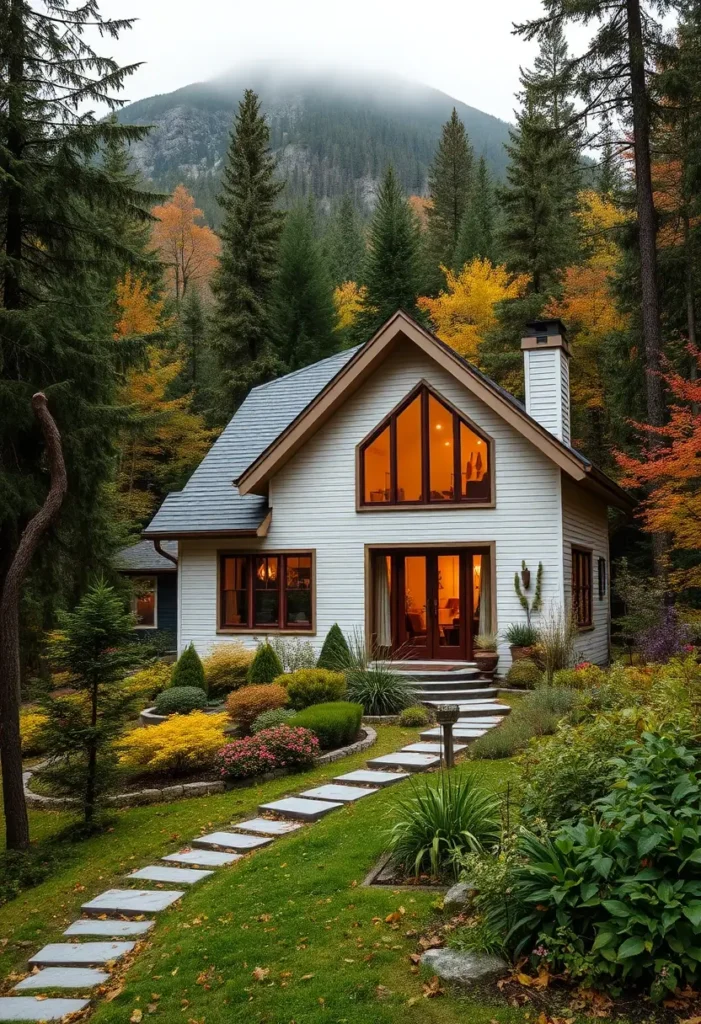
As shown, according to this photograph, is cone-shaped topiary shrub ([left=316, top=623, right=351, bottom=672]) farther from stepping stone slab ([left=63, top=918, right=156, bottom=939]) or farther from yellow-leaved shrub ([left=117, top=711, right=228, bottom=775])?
stepping stone slab ([left=63, top=918, right=156, bottom=939])

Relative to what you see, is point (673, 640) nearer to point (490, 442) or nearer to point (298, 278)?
point (490, 442)

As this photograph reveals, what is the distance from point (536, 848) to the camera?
16.3ft

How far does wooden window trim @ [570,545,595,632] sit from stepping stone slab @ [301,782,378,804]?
865 centimetres

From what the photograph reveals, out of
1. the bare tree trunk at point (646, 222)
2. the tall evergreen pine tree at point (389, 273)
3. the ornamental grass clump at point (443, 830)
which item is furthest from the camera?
the tall evergreen pine tree at point (389, 273)

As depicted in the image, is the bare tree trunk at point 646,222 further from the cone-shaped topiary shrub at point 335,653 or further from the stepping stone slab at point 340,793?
the stepping stone slab at point 340,793

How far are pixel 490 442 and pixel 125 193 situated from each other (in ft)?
25.3

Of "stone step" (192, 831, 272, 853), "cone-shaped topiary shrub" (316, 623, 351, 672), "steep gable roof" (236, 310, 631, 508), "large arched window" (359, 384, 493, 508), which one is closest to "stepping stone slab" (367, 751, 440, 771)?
"stone step" (192, 831, 272, 853)

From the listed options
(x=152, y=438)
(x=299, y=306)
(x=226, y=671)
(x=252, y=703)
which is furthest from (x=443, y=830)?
(x=299, y=306)

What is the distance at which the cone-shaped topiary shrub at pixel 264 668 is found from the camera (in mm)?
15430

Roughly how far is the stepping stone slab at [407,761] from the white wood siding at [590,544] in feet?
23.4

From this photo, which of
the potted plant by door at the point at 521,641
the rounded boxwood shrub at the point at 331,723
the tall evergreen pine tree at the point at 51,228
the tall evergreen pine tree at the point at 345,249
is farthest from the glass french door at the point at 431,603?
the tall evergreen pine tree at the point at 345,249

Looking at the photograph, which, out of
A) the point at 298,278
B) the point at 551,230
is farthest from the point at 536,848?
the point at 298,278

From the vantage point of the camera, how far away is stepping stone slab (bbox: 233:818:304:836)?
8.02 m

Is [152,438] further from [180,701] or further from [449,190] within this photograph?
[449,190]
